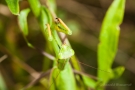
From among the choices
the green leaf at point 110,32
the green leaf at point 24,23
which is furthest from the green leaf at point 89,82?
the green leaf at point 24,23

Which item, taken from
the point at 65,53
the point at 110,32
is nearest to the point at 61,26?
the point at 65,53

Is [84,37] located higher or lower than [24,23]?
lower

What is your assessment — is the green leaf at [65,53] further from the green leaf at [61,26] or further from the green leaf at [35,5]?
the green leaf at [35,5]

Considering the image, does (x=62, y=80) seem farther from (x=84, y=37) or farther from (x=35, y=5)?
(x=84, y=37)

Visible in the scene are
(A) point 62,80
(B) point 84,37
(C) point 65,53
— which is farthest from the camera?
(B) point 84,37

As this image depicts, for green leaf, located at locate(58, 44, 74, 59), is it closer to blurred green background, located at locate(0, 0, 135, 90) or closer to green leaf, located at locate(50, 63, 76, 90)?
green leaf, located at locate(50, 63, 76, 90)

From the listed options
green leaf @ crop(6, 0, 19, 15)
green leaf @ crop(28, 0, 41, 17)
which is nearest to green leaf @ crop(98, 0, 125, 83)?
green leaf @ crop(28, 0, 41, 17)

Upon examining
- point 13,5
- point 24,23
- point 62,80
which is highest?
point 13,5

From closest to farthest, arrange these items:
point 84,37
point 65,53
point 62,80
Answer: point 65,53 < point 62,80 < point 84,37
